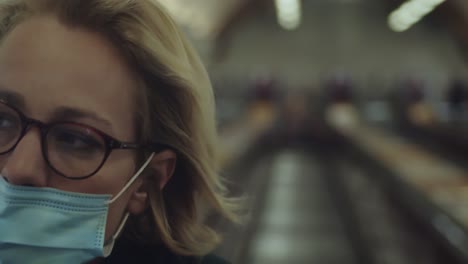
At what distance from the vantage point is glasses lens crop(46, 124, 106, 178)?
51.1 inches

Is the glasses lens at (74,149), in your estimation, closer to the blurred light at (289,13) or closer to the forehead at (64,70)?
the forehead at (64,70)

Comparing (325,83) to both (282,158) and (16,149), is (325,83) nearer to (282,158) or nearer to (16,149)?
(282,158)

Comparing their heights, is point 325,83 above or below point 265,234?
below

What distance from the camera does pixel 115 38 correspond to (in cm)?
136

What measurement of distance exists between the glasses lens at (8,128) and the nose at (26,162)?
0.03 metres

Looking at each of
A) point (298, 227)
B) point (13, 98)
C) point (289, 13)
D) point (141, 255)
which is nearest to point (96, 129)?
point (13, 98)

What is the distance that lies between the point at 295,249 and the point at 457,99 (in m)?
12.4

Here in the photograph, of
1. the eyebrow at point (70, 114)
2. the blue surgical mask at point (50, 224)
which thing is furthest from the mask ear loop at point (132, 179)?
the eyebrow at point (70, 114)

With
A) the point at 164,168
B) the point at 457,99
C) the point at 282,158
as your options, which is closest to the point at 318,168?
the point at 282,158

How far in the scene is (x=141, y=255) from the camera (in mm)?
1492

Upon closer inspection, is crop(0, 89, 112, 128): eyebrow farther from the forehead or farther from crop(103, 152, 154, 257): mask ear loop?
crop(103, 152, 154, 257): mask ear loop

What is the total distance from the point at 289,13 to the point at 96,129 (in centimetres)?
1753

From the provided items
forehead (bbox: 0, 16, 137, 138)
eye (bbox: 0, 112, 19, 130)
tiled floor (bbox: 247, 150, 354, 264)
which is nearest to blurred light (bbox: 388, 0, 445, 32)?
tiled floor (bbox: 247, 150, 354, 264)

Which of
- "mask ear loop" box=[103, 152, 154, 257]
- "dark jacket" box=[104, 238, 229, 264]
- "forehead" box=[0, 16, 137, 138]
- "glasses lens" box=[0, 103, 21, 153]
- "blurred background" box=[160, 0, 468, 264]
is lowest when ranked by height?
"blurred background" box=[160, 0, 468, 264]
